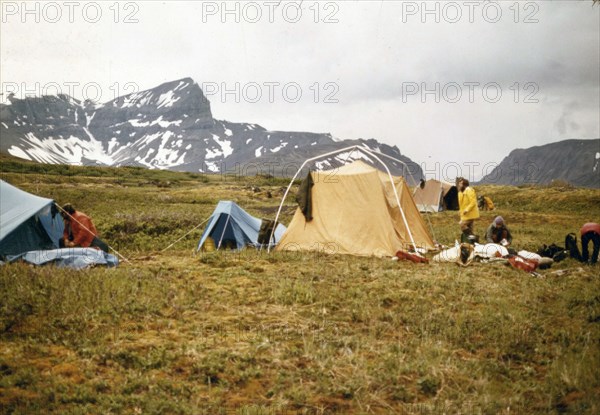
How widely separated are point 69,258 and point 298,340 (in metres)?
6.98

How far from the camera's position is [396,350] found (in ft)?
22.0

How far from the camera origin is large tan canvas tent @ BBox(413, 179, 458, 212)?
35344 mm

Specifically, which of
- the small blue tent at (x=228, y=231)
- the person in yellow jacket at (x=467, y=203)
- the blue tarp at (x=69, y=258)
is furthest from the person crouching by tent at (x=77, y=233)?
the person in yellow jacket at (x=467, y=203)

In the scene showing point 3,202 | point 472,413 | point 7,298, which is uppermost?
point 3,202

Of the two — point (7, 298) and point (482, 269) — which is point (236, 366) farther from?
point (482, 269)

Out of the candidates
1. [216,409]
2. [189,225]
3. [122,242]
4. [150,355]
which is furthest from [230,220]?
[216,409]

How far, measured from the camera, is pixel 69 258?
1145cm

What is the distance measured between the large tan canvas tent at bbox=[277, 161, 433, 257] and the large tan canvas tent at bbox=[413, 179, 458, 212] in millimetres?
20171

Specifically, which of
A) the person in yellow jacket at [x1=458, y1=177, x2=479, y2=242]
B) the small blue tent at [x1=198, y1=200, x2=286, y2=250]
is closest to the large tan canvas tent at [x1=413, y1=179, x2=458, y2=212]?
the person in yellow jacket at [x1=458, y1=177, x2=479, y2=242]

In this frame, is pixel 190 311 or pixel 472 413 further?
pixel 190 311

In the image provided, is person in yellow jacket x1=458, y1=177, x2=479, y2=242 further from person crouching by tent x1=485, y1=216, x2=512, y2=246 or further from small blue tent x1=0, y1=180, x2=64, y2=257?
small blue tent x1=0, y1=180, x2=64, y2=257

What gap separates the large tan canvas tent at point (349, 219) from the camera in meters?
15.0

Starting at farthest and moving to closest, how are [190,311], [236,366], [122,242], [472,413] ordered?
[122,242] < [190,311] < [236,366] < [472,413]

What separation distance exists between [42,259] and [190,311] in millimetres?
5093
